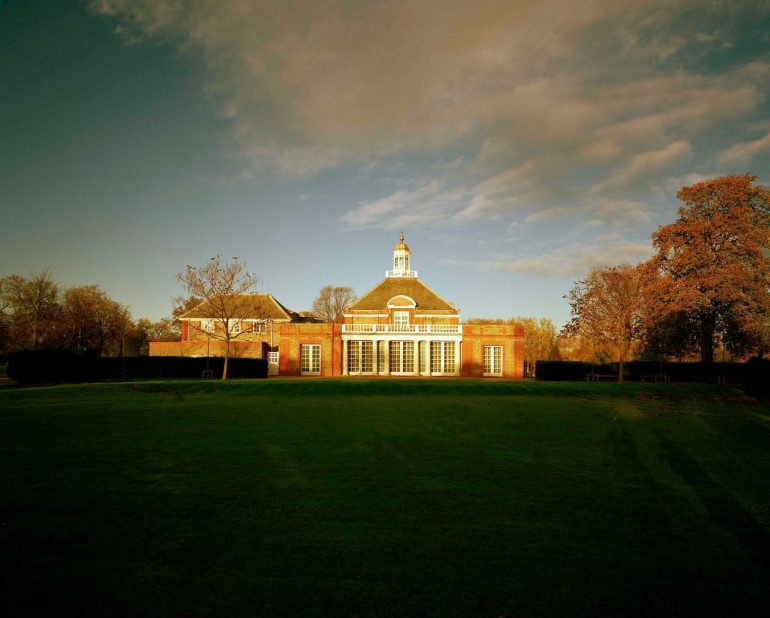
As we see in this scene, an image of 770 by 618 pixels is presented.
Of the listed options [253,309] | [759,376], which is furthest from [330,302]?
[759,376]

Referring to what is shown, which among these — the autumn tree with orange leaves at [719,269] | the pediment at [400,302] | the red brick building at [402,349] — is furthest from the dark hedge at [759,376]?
the pediment at [400,302]

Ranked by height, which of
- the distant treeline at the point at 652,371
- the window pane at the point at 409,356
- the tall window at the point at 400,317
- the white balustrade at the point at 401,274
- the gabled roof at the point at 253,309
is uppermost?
the white balustrade at the point at 401,274

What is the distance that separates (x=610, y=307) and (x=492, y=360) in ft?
38.6

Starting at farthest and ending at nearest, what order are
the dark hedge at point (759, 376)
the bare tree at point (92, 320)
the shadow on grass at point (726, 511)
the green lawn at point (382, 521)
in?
the bare tree at point (92, 320) < the dark hedge at point (759, 376) < the shadow on grass at point (726, 511) < the green lawn at point (382, 521)

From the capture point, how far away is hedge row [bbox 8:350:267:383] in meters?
35.2

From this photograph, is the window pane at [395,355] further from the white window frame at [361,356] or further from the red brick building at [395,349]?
the white window frame at [361,356]

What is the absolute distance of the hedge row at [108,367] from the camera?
35.2 meters

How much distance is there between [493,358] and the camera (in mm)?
49406

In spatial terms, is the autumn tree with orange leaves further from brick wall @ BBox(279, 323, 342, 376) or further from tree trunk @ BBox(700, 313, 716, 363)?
brick wall @ BBox(279, 323, 342, 376)

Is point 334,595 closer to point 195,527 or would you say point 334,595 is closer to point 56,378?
point 195,527

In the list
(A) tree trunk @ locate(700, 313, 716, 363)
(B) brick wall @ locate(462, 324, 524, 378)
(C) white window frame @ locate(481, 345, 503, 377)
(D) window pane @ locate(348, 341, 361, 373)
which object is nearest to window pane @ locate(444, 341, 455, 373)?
(B) brick wall @ locate(462, 324, 524, 378)

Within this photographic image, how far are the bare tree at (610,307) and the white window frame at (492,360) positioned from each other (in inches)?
283

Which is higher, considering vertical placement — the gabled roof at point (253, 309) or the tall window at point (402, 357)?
the gabled roof at point (253, 309)

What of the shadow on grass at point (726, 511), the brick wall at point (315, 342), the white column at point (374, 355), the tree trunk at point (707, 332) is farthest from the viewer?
the white column at point (374, 355)
